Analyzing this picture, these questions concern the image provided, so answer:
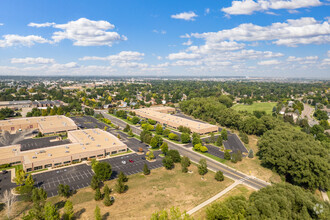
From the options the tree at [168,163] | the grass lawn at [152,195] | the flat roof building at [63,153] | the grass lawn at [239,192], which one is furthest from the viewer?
the tree at [168,163]

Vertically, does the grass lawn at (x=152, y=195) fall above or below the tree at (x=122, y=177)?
below

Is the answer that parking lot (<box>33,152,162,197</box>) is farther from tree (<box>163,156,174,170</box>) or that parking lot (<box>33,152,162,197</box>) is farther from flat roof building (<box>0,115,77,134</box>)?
flat roof building (<box>0,115,77,134</box>)

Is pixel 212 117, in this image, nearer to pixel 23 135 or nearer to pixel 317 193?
pixel 317 193

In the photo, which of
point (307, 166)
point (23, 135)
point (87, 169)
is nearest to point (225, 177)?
point (307, 166)

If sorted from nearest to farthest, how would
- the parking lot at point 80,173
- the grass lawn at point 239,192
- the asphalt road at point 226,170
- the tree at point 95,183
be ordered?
the grass lawn at point 239,192
the tree at point 95,183
the parking lot at point 80,173
the asphalt road at point 226,170

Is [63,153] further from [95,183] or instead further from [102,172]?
[95,183]

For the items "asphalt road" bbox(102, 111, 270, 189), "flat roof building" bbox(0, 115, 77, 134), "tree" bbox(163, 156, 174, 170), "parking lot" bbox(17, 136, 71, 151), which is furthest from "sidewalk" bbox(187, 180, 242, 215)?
"flat roof building" bbox(0, 115, 77, 134)

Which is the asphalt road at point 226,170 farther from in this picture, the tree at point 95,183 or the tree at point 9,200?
the tree at point 9,200

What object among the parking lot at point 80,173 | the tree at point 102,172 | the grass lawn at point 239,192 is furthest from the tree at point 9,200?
the grass lawn at point 239,192
